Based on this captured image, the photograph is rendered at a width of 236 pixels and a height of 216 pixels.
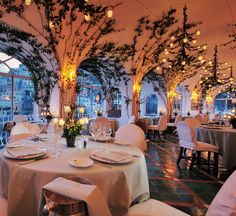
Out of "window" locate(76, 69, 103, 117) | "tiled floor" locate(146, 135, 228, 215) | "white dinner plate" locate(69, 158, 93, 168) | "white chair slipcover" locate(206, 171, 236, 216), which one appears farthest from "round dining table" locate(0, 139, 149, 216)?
"window" locate(76, 69, 103, 117)

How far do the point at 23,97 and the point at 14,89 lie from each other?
0.42 metres

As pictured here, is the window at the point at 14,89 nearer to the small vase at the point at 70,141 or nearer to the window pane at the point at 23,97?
the window pane at the point at 23,97

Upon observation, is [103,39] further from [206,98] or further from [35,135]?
[206,98]

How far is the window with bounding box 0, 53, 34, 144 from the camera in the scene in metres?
7.27

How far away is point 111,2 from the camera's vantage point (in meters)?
4.40

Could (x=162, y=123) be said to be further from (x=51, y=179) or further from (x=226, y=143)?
(x=51, y=179)

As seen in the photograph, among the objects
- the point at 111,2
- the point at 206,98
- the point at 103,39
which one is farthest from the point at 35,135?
the point at 206,98

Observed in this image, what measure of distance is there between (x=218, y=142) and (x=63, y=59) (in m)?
4.12

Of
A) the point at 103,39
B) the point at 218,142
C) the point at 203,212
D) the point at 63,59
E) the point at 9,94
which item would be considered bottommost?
the point at 203,212

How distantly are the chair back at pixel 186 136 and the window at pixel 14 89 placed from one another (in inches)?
211

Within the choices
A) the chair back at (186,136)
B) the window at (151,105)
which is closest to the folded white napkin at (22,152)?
the chair back at (186,136)

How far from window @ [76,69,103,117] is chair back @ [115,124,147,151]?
7.24 meters

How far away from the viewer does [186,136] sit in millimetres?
4418

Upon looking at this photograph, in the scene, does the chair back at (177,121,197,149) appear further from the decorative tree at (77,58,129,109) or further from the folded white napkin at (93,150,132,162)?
the decorative tree at (77,58,129,109)
